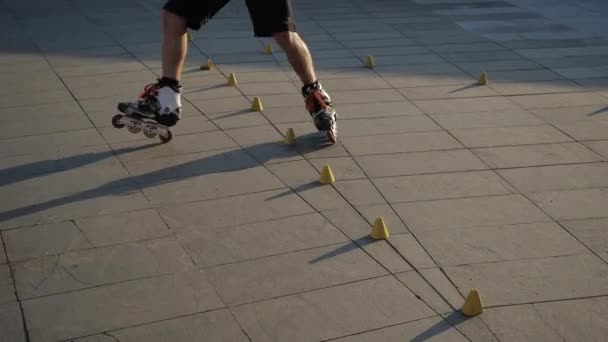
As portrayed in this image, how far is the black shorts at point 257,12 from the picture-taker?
604 cm

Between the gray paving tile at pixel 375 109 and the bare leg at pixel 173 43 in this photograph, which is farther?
the gray paving tile at pixel 375 109

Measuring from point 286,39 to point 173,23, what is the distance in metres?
0.76

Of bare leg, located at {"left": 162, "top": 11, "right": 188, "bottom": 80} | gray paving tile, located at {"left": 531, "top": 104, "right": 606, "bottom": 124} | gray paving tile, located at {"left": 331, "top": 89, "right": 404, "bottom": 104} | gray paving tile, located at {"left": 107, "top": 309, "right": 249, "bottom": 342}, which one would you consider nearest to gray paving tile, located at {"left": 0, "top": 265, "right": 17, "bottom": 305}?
gray paving tile, located at {"left": 107, "top": 309, "right": 249, "bottom": 342}

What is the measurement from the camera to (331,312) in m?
3.97

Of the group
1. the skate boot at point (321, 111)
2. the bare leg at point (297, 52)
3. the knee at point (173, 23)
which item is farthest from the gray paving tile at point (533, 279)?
the knee at point (173, 23)

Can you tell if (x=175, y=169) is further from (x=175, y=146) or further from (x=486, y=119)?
(x=486, y=119)

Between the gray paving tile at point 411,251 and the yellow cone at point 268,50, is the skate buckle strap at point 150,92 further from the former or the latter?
the yellow cone at point 268,50

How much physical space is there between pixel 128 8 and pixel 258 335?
8.16m

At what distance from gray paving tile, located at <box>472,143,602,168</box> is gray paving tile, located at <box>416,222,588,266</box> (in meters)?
1.00

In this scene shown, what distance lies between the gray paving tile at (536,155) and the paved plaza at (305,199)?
2 centimetres

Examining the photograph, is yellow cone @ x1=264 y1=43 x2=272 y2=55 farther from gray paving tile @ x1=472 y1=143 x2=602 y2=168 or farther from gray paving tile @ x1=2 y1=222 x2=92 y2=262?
gray paving tile @ x1=2 y1=222 x2=92 y2=262

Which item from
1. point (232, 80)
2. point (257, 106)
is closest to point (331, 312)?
point (257, 106)

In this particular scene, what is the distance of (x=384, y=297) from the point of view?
4117mm

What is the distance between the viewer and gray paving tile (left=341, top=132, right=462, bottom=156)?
611cm
